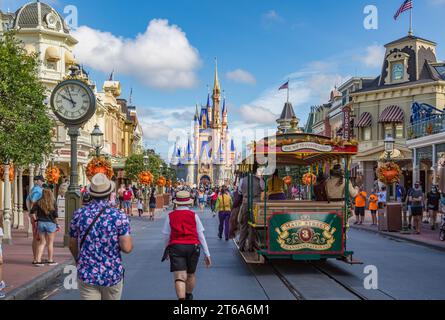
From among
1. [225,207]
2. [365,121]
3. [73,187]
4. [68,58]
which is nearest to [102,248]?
[73,187]

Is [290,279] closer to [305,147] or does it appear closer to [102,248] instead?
[305,147]

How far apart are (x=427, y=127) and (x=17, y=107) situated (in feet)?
66.2

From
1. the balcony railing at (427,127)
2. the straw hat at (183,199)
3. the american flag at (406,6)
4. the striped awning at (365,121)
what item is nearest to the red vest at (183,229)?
the straw hat at (183,199)

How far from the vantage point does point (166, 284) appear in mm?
10484

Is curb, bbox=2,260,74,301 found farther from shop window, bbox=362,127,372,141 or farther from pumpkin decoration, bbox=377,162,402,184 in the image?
shop window, bbox=362,127,372,141

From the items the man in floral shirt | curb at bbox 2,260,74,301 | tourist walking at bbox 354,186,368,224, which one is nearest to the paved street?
curb at bbox 2,260,74,301

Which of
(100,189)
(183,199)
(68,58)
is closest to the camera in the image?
(100,189)

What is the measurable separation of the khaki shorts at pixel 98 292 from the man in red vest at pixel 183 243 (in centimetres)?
197

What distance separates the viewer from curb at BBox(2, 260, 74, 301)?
357 inches

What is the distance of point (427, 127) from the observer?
1125 inches

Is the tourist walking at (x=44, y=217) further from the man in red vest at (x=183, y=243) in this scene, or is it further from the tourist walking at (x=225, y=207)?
the tourist walking at (x=225, y=207)

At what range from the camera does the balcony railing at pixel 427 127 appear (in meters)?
27.3

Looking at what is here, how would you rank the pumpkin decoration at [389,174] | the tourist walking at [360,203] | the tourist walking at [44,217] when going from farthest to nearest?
1. the tourist walking at [360,203]
2. the pumpkin decoration at [389,174]
3. the tourist walking at [44,217]
